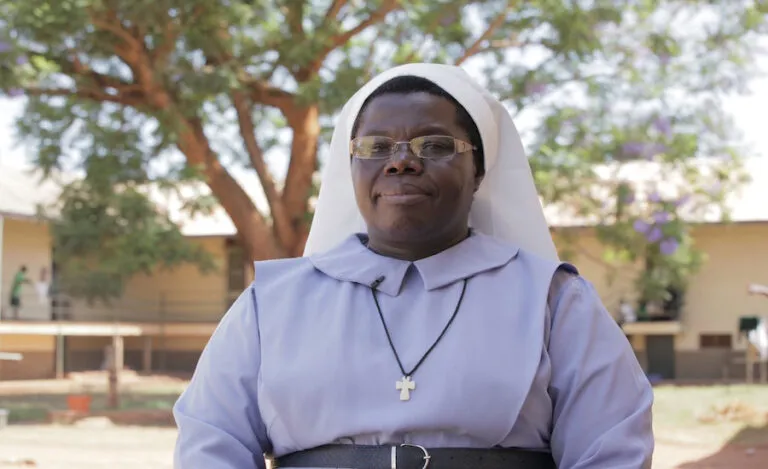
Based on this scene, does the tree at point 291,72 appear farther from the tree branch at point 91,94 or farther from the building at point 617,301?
the building at point 617,301

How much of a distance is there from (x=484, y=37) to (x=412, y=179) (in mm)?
10889

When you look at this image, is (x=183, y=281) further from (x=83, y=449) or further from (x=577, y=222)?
(x=83, y=449)

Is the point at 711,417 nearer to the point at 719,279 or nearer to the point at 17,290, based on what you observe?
the point at 719,279

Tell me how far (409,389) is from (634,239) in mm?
13309

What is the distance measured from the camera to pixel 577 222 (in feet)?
63.7

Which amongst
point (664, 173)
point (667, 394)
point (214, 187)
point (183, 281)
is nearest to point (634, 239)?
point (664, 173)

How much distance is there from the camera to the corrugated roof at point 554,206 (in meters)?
16.2

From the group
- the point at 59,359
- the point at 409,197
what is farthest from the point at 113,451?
the point at 59,359

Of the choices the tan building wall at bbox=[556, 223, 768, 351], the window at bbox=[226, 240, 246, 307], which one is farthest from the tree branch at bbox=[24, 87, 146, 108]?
the window at bbox=[226, 240, 246, 307]

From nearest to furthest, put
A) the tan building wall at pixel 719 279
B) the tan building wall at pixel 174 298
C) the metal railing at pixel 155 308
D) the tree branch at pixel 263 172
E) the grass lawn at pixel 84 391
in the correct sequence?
the tree branch at pixel 263 172
the grass lawn at pixel 84 391
the tan building wall at pixel 719 279
the metal railing at pixel 155 308
the tan building wall at pixel 174 298

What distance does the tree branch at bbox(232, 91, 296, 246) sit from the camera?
44.0ft

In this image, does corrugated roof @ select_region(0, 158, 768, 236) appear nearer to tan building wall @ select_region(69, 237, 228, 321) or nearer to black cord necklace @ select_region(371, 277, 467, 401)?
tan building wall @ select_region(69, 237, 228, 321)

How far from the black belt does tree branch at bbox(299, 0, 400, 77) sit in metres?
10.5

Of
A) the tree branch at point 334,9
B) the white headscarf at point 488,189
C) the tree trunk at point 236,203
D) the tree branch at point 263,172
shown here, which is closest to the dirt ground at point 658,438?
the tree trunk at point 236,203
